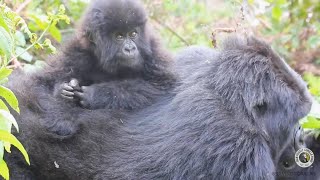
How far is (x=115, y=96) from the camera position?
3.13 meters

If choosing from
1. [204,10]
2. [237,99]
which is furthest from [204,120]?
[204,10]

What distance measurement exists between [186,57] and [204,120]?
0.85 metres

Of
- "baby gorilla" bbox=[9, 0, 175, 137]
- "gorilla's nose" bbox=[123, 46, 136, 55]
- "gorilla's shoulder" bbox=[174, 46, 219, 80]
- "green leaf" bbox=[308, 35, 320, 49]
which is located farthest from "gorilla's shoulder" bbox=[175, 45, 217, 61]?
"green leaf" bbox=[308, 35, 320, 49]

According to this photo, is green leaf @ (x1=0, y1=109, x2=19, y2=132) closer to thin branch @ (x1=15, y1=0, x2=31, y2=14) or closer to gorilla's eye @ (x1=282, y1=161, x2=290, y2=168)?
gorilla's eye @ (x1=282, y1=161, x2=290, y2=168)

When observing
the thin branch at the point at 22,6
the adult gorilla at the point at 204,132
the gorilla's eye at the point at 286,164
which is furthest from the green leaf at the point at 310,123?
the thin branch at the point at 22,6

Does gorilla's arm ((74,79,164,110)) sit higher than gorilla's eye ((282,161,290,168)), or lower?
higher

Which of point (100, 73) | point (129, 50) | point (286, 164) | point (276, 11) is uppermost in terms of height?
point (276, 11)

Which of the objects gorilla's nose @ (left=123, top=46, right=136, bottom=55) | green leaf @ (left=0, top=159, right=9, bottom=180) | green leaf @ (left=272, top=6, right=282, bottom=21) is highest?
green leaf @ (left=272, top=6, right=282, bottom=21)

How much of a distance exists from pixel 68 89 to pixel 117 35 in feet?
1.70

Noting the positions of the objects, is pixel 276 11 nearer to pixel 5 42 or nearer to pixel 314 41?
pixel 314 41

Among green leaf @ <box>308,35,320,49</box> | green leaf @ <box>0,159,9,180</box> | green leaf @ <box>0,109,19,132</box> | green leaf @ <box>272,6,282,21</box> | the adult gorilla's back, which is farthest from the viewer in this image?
green leaf @ <box>272,6,282,21</box>

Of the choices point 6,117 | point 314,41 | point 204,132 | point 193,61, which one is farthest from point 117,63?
point 314,41

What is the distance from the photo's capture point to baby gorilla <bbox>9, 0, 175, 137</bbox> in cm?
304

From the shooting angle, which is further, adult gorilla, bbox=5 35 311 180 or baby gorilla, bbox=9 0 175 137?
baby gorilla, bbox=9 0 175 137
